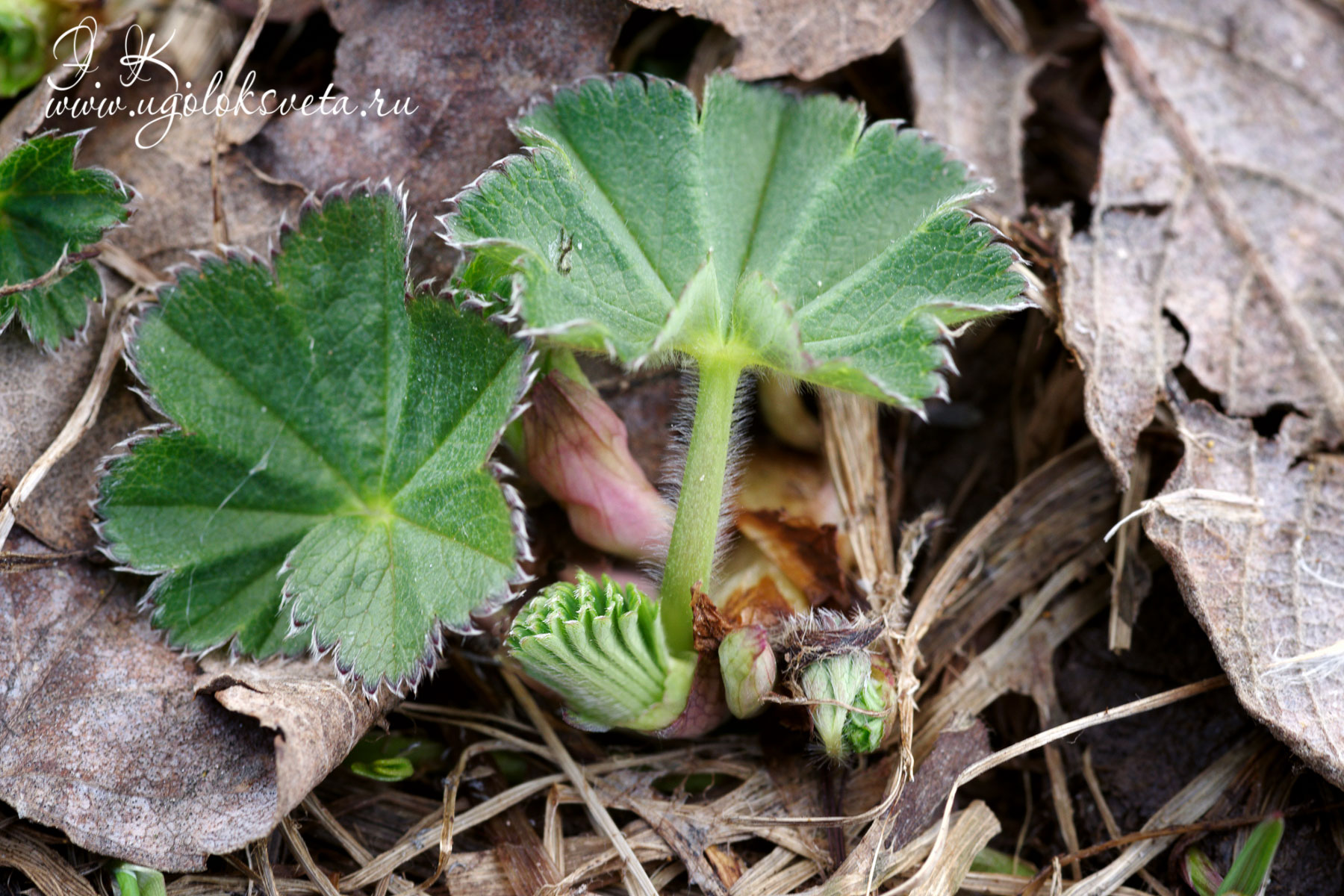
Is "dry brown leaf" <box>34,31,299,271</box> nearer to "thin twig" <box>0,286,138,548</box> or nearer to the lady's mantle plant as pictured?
"thin twig" <box>0,286,138,548</box>

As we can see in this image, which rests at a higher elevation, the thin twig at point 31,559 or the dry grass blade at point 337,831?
the thin twig at point 31,559

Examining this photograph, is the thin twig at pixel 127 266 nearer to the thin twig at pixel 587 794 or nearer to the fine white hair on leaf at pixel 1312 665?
the thin twig at pixel 587 794

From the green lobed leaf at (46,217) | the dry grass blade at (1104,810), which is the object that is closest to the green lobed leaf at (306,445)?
the green lobed leaf at (46,217)

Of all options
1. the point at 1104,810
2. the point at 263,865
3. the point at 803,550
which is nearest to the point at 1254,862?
the point at 1104,810

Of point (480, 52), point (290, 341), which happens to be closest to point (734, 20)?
point (480, 52)

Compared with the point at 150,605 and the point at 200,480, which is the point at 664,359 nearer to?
the point at 200,480

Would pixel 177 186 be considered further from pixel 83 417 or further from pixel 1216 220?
pixel 1216 220
